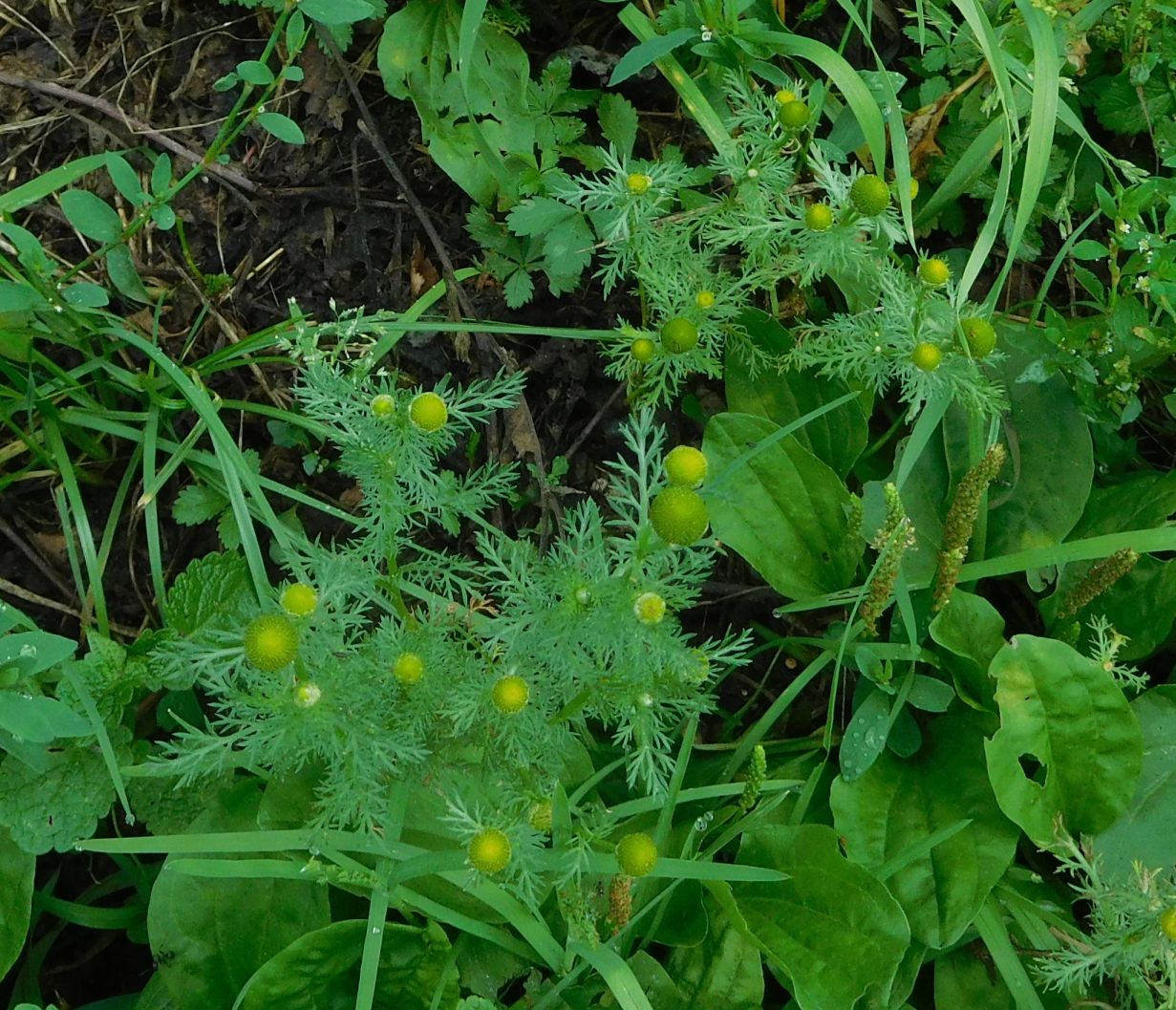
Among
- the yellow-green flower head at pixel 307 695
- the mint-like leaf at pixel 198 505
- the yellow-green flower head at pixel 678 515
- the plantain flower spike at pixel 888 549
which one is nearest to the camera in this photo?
the yellow-green flower head at pixel 678 515

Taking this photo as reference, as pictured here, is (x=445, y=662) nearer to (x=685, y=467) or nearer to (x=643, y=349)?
(x=685, y=467)

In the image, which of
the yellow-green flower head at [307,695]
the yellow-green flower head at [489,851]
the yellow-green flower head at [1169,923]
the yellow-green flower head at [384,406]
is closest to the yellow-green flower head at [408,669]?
the yellow-green flower head at [307,695]

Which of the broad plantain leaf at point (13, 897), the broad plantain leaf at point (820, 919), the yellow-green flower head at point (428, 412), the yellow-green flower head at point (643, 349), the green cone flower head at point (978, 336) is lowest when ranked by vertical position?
the broad plantain leaf at point (13, 897)

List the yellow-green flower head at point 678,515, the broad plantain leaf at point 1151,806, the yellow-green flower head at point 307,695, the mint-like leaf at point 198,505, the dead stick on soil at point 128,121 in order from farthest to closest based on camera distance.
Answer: the dead stick on soil at point 128,121 → the mint-like leaf at point 198,505 → the broad plantain leaf at point 1151,806 → the yellow-green flower head at point 307,695 → the yellow-green flower head at point 678,515

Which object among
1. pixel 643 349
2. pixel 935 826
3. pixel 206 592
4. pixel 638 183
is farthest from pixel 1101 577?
pixel 206 592

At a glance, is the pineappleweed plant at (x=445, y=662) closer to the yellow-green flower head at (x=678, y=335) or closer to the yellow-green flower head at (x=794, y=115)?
the yellow-green flower head at (x=678, y=335)

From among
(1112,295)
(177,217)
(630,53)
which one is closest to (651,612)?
(630,53)

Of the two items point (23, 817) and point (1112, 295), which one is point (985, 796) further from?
point (23, 817)
